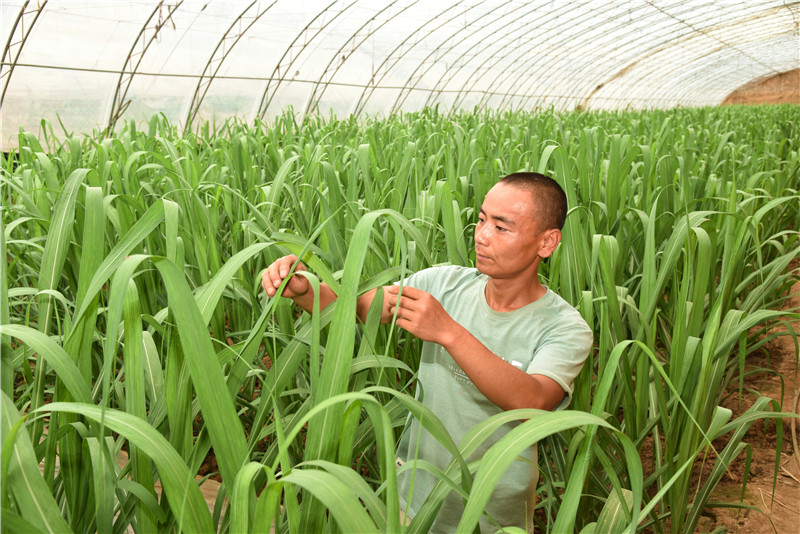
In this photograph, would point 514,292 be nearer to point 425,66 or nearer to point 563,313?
point 563,313

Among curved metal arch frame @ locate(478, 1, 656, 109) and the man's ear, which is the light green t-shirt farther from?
curved metal arch frame @ locate(478, 1, 656, 109)

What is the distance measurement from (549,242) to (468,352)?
0.25 m

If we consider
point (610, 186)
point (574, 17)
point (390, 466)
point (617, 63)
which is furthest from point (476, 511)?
point (617, 63)

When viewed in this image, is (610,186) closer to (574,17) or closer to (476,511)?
(476,511)

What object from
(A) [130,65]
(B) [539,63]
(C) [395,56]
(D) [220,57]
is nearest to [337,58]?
(C) [395,56]

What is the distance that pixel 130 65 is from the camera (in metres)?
6.55

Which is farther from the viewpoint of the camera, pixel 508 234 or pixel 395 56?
pixel 395 56

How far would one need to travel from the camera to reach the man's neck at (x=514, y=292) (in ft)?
3.05

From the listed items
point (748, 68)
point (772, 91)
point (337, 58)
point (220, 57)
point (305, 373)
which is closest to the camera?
point (305, 373)

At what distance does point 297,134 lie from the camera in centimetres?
321

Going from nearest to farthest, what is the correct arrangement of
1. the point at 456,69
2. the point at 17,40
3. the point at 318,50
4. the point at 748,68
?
1. the point at 17,40
2. the point at 318,50
3. the point at 456,69
4. the point at 748,68

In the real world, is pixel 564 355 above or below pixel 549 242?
below

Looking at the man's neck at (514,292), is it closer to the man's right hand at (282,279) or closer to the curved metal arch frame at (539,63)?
the man's right hand at (282,279)

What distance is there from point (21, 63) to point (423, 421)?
21.1ft
